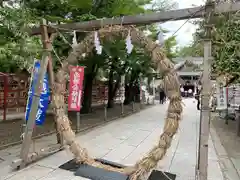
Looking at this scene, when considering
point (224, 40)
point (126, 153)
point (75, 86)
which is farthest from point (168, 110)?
point (75, 86)

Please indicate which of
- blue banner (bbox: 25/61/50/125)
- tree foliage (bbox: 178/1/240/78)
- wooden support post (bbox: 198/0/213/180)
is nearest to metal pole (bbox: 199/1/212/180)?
wooden support post (bbox: 198/0/213/180)

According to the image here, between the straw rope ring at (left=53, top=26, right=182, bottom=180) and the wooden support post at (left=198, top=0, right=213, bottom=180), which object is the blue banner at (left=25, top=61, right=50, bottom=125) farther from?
the wooden support post at (left=198, top=0, right=213, bottom=180)

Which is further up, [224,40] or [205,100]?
[224,40]

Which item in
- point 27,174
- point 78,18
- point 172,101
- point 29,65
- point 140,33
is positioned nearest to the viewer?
point 172,101

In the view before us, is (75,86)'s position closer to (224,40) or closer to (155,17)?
(155,17)

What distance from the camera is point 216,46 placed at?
4238 mm

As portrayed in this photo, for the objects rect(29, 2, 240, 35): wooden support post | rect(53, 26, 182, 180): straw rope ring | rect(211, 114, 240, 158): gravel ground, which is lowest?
rect(211, 114, 240, 158): gravel ground

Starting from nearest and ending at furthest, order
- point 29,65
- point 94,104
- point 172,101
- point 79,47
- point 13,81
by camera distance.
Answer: point 172,101
point 79,47
point 29,65
point 13,81
point 94,104

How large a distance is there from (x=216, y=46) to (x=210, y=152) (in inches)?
123

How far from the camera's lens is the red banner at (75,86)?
18.0 feet

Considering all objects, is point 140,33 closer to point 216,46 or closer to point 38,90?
point 216,46

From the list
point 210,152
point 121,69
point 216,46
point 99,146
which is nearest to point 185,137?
point 210,152

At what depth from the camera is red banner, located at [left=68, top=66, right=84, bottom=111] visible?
18.0 feet

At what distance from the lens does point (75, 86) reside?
5629 mm
